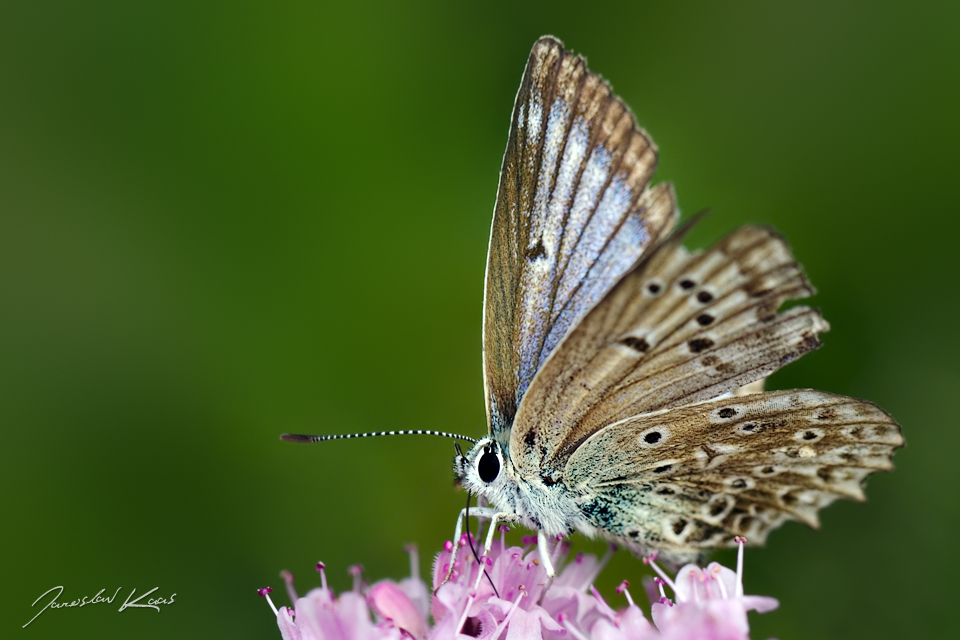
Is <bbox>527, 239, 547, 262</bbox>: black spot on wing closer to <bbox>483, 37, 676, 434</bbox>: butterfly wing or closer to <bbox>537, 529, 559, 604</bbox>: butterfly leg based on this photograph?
<bbox>483, 37, 676, 434</bbox>: butterfly wing

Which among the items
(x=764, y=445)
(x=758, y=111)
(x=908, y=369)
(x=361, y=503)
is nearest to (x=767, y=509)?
(x=764, y=445)

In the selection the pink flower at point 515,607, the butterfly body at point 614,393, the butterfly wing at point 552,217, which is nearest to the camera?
the pink flower at point 515,607

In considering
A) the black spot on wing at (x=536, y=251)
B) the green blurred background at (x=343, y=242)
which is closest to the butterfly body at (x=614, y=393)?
the black spot on wing at (x=536, y=251)

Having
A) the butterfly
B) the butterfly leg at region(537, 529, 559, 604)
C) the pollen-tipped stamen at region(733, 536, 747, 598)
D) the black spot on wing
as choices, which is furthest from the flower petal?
the black spot on wing

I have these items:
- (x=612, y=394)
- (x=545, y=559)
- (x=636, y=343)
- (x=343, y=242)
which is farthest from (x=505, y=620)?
(x=343, y=242)

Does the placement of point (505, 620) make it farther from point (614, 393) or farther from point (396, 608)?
point (614, 393)

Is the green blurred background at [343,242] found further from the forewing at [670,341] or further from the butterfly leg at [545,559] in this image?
the forewing at [670,341]

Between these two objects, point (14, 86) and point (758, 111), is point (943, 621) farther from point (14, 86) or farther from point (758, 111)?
point (14, 86)

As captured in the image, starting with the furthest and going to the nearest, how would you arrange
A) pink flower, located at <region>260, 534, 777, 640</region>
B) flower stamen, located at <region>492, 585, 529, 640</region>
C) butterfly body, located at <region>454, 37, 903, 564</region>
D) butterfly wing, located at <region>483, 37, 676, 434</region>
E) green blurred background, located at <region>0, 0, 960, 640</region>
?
1. green blurred background, located at <region>0, 0, 960, 640</region>
2. butterfly wing, located at <region>483, 37, 676, 434</region>
3. butterfly body, located at <region>454, 37, 903, 564</region>
4. flower stamen, located at <region>492, 585, 529, 640</region>
5. pink flower, located at <region>260, 534, 777, 640</region>
